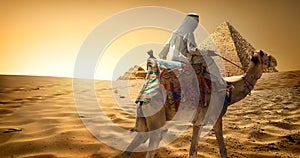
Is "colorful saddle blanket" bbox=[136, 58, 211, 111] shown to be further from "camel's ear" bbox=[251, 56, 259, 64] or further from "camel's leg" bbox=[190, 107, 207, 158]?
"camel's ear" bbox=[251, 56, 259, 64]

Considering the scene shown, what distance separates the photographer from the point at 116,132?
17.6ft

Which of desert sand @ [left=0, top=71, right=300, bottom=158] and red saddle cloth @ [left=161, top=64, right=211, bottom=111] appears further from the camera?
desert sand @ [left=0, top=71, right=300, bottom=158]

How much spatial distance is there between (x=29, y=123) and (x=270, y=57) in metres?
5.30

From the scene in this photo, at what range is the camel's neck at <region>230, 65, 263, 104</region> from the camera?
358 centimetres

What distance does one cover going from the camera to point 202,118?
10.6 feet

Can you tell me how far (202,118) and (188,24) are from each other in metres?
1.26

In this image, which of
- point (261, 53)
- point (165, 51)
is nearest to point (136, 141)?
point (165, 51)

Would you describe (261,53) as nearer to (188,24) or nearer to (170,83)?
(188,24)

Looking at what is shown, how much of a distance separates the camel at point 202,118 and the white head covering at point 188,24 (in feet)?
3.12

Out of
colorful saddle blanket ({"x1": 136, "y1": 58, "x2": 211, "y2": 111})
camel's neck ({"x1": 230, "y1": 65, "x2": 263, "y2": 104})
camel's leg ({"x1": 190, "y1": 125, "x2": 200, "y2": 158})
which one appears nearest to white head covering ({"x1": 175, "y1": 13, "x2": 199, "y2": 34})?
colorful saddle blanket ({"x1": 136, "y1": 58, "x2": 211, "y2": 111})

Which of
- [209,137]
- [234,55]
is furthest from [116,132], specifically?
[234,55]

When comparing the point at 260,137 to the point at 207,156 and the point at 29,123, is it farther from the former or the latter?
the point at 29,123

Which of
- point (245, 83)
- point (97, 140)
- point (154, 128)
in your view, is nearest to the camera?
point (154, 128)

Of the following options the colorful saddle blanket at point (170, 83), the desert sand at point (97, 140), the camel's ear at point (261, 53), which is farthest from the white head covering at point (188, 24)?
the desert sand at point (97, 140)
